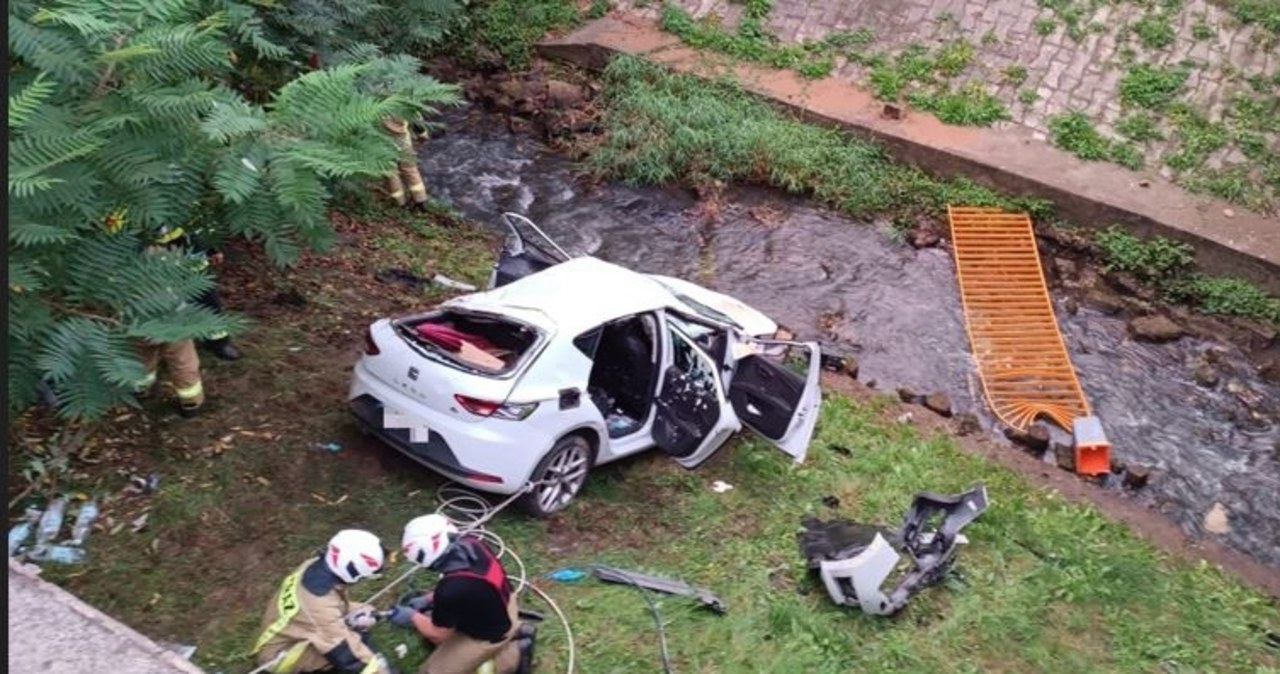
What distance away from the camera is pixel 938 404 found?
10.1 meters

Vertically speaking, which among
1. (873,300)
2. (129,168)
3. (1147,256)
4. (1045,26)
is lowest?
(873,300)

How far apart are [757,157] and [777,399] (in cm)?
610

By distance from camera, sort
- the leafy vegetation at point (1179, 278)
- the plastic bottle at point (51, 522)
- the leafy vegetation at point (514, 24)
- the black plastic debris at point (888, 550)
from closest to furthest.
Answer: the plastic bottle at point (51, 522)
the black plastic debris at point (888, 550)
the leafy vegetation at point (1179, 278)
the leafy vegetation at point (514, 24)

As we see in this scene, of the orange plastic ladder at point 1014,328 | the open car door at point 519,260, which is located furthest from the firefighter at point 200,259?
the orange plastic ladder at point 1014,328

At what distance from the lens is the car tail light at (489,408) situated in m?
6.78

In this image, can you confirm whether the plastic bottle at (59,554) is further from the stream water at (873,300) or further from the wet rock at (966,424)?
the stream water at (873,300)

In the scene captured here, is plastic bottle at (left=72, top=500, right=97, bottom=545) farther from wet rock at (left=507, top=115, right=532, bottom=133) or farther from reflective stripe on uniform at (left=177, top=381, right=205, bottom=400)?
wet rock at (left=507, top=115, right=532, bottom=133)

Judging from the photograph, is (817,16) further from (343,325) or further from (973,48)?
(343,325)

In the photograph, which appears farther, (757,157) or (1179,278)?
(757,157)

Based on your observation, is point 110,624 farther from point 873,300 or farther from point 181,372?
point 873,300

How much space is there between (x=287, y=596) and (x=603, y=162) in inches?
348

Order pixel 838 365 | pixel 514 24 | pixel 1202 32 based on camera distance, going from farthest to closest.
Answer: pixel 514 24, pixel 1202 32, pixel 838 365

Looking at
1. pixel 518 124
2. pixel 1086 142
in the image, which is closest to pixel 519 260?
pixel 518 124

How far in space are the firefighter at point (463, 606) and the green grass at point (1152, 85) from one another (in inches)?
438
